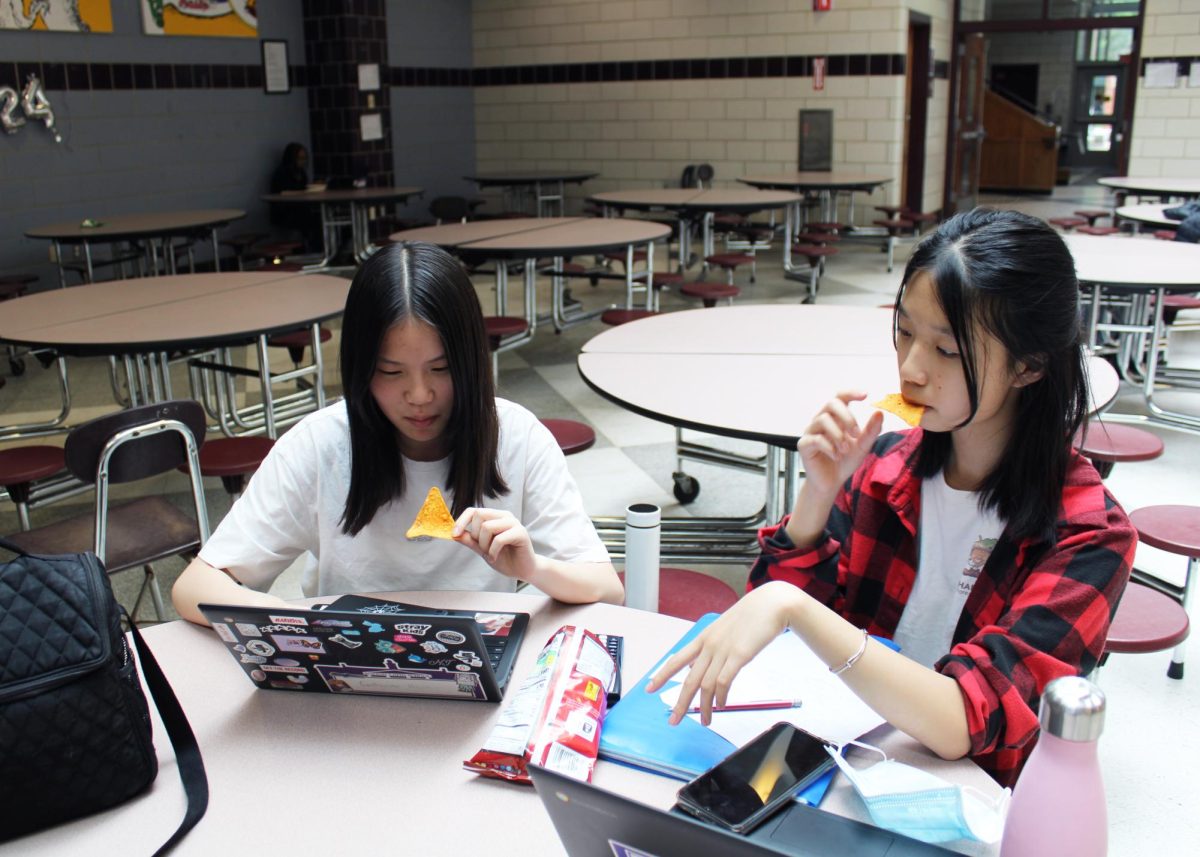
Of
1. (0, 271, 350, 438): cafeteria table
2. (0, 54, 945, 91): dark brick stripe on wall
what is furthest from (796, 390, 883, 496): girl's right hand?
(0, 54, 945, 91): dark brick stripe on wall

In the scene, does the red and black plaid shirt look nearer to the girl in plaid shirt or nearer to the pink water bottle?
the girl in plaid shirt

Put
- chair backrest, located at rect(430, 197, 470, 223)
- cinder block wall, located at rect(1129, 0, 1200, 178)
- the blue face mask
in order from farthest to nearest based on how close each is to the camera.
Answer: cinder block wall, located at rect(1129, 0, 1200, 178) < chair backrest, located at rect(430, 197, 470, 223) < the blue face mask

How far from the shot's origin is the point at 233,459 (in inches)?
119

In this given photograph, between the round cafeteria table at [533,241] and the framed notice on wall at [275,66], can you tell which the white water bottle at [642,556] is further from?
the framed notice on wall at [275,66]

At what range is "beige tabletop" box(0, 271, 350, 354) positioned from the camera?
10.5ft

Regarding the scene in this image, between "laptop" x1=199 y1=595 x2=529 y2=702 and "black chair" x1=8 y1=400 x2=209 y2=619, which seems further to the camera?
"black chair" x1=8 y1=400 x2=209 y2=619

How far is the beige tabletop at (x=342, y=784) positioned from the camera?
0.95 metres

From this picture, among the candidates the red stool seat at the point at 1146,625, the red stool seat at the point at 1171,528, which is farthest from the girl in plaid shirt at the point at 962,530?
the red stool seat at the point at 1171,528

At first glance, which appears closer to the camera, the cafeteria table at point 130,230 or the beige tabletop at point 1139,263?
the beige tabletop at point 1139,263

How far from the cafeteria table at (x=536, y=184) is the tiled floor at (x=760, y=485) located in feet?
5.24

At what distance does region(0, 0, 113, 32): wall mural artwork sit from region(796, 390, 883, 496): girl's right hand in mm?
8011

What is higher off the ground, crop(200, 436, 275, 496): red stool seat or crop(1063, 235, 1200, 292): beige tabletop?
crop(1063, 235, 1200, 292): beige tabletop

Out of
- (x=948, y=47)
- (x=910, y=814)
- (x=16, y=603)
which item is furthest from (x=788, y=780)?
(x=948, y=47)

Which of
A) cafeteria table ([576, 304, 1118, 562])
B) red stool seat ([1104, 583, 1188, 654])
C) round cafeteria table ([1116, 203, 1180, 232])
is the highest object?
round cafeteria table ([1116, 203, 1180, 232])
